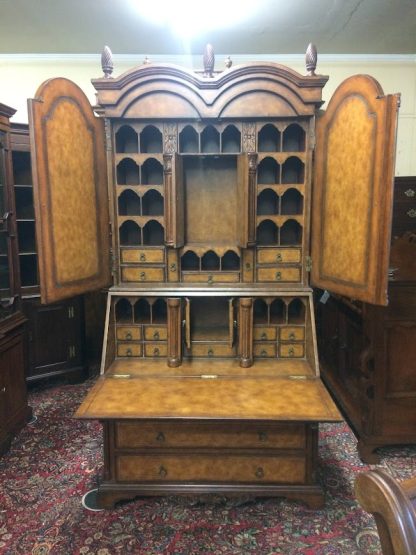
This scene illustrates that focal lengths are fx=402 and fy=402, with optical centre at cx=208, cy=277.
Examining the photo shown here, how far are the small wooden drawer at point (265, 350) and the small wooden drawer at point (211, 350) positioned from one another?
134 millimetres

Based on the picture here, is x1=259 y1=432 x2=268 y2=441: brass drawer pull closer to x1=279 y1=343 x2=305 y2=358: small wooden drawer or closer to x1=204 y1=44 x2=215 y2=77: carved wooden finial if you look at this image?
x1=279 y1=343 x2=305 y2=358: small wooden drawer

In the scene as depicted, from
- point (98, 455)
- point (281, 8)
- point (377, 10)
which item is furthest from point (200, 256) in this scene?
point (377, 10)

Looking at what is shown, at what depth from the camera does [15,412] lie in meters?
2.55

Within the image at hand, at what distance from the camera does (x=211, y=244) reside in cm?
221

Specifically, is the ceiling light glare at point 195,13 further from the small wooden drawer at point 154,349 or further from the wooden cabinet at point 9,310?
the small wooden drawer at point 154,349

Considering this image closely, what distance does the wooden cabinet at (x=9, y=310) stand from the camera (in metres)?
2.44

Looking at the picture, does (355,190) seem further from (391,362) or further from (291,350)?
(391,362)

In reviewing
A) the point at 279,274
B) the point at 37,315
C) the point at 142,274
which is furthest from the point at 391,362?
the point at 37,315

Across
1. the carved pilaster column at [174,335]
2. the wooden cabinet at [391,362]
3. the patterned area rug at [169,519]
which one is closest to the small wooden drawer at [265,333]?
the carved pilaster column at [174,335]

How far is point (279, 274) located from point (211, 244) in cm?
40

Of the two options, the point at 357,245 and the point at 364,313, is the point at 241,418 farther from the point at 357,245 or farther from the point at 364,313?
the point at 364,313

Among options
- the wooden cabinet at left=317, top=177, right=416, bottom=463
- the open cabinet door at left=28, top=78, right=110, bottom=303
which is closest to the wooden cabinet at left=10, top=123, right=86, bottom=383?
the open cabinet door at left=28, top=78, right=110, bottom=303

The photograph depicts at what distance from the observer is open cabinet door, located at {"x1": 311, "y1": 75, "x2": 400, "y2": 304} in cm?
160

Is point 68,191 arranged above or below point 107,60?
below
